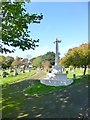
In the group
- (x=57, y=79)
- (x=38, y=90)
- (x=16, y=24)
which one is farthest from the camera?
(x=57, y=79)

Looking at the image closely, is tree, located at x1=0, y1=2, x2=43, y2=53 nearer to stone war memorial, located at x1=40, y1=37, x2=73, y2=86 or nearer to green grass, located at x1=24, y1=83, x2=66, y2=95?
green grass, located at x1=24, y1=83, x2=66, y2=95

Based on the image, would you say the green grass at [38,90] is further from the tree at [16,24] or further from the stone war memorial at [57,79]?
the tree at [16,24]

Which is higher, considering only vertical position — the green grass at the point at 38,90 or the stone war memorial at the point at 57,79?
the stone war memorial at the point at 57,79

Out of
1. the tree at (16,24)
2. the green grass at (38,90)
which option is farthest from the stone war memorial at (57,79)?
the tree at (16,24)

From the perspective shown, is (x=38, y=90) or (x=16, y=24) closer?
(x=16, y=24)

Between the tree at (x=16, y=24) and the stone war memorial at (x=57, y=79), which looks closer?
the tree at (x=16, y=24)

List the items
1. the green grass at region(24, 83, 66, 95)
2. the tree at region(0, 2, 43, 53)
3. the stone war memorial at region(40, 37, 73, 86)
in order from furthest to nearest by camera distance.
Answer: the stone war memorial at region(40, 37, 73, 86)
the green grass at region(24, 83, 66, 95)
the tree at region(0, 2, 43, 53)

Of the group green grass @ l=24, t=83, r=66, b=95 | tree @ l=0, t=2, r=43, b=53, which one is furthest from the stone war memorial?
tree @ l=0, t=2, r=43, b=53

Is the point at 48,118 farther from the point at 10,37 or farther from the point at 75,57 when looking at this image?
the point at 75,57

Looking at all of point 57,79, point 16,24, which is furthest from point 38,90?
point 16,24

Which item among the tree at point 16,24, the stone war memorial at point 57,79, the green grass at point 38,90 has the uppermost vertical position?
the tree at point 16,24

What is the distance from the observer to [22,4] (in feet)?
37.2

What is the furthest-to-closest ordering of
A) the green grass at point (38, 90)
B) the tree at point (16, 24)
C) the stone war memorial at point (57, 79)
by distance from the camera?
the stone war memorial at point (57, 79) → the green grass at point (38, 90) → the tree at point (16, 24)

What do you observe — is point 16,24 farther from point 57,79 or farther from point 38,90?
point 57,79
